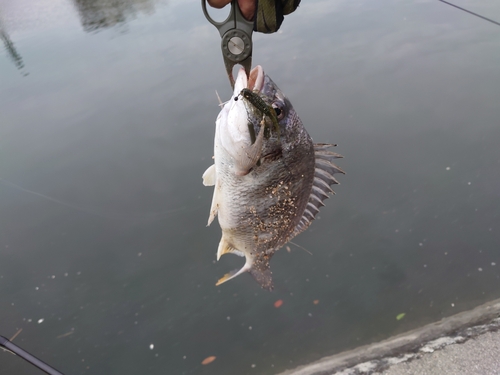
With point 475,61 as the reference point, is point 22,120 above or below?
above

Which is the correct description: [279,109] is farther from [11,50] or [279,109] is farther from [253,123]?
[11,50]

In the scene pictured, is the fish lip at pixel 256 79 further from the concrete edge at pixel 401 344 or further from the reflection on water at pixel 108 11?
the reflection on water at pixel 108 11

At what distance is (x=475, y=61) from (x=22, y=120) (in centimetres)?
586

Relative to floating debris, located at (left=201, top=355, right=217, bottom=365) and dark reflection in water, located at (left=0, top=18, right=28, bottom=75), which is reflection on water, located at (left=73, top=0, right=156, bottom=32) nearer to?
dark reflection in water, located at (left=0, top=18, right=28, bottom=75)

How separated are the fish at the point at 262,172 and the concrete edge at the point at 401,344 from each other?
1040mm

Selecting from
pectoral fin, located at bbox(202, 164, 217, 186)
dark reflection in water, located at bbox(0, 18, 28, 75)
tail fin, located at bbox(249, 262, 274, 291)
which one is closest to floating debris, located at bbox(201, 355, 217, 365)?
tail fin, located at bbox(249, 262, 274, 291)

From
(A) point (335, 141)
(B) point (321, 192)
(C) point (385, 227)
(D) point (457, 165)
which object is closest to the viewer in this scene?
(B) point (321, 192)

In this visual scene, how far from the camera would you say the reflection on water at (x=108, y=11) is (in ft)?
23.1

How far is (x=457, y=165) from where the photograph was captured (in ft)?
10.7

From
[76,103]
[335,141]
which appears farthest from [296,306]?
[76,103]

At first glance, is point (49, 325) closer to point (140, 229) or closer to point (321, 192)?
point (140, 229)

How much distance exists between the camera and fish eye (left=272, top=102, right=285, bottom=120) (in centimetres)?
131

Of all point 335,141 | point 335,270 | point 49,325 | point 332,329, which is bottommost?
point 332,329

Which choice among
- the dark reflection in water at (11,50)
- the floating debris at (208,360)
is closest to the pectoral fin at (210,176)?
the floating debris at (208,360)
